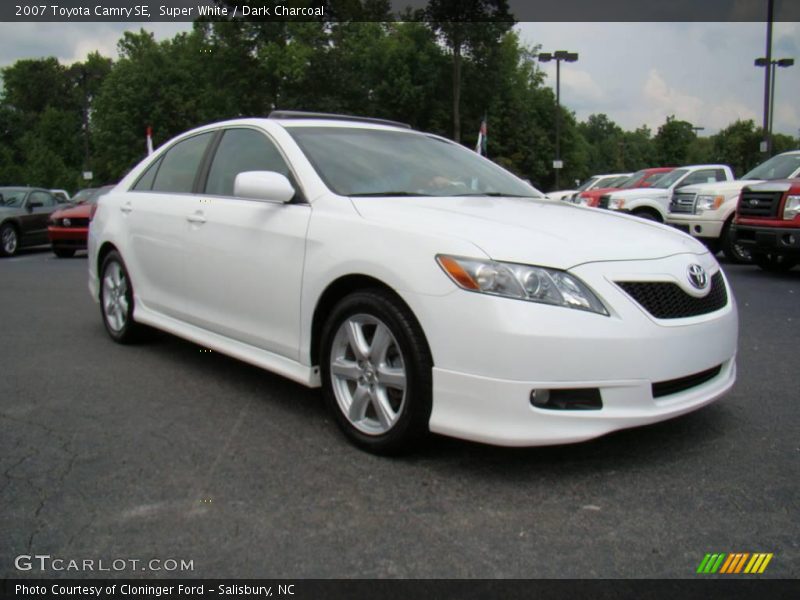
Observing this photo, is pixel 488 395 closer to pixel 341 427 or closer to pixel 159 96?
pixel 341 427

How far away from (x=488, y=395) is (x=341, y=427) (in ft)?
2.83

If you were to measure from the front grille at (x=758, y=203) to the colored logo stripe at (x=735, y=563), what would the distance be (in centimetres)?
855

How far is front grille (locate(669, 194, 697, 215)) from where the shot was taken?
12.8 meters

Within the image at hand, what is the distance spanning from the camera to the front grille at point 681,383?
10.2 feet

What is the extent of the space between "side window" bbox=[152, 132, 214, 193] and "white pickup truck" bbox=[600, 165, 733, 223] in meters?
11.5

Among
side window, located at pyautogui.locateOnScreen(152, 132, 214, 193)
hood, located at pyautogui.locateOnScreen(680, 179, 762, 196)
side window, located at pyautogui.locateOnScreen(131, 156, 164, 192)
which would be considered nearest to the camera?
side window, located at pyautogui.locateOnScreen(152, 132, 214, 193)

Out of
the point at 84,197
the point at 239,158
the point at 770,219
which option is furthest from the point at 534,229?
→ the point at 84,197

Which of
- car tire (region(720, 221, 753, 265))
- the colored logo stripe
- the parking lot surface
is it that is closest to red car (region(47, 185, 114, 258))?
the parking lot surface

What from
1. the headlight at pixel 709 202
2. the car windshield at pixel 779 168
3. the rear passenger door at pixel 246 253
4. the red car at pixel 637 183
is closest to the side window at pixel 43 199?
the red car at pixel 637 183

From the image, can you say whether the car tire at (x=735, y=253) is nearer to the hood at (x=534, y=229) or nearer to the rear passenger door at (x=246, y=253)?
the hood at (x=534, y=229)

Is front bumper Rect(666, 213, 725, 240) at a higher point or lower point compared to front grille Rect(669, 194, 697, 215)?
lower

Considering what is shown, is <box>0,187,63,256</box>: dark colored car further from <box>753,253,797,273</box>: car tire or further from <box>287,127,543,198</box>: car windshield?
<box>753,253,797,273</box>: car tire

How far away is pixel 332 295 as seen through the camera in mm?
3596

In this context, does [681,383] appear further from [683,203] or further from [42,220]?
[42,220]
